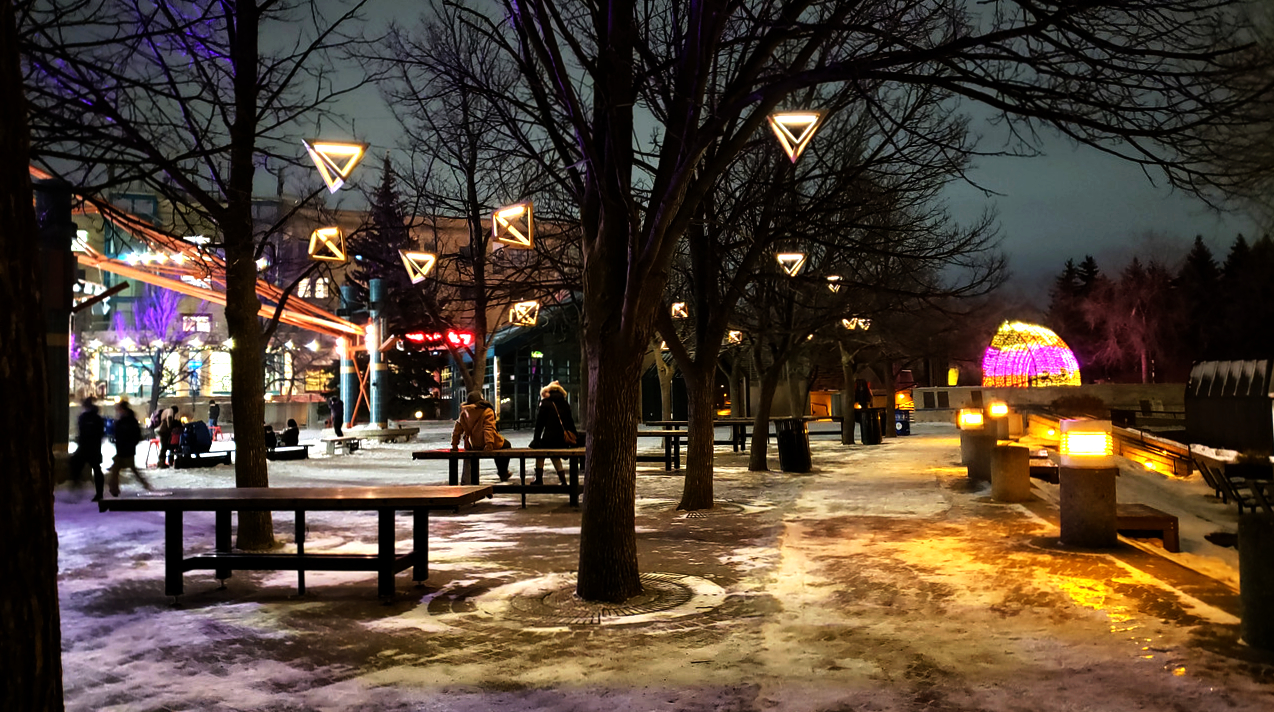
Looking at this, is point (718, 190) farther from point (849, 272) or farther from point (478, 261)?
point (849, 272)

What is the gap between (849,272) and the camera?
81.9 feet

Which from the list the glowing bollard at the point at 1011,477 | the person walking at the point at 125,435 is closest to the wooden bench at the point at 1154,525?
the glowing bollard at the point at 1011,477

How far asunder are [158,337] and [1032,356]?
2020 inches

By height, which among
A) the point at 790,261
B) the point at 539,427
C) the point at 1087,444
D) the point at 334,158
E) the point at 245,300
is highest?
the point at 334,158

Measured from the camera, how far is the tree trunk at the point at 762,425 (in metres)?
19.8

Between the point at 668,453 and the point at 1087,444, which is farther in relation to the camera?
the point at 668,453

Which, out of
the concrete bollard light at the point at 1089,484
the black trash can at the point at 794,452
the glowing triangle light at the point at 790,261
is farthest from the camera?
the black trash can at the point at 794,452

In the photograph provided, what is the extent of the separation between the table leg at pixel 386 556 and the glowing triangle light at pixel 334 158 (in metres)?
4.09

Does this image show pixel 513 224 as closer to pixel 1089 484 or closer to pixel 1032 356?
pixel 1089 484

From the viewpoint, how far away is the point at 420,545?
842 cm

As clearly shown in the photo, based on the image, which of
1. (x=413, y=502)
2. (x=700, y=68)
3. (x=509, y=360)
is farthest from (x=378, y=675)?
(x=509, y=360)

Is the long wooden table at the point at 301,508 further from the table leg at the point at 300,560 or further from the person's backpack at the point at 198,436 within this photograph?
the person's backpack at the point at 198,436

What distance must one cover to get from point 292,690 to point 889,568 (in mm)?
5545

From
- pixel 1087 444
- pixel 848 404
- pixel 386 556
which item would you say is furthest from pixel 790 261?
pixel 848 404
